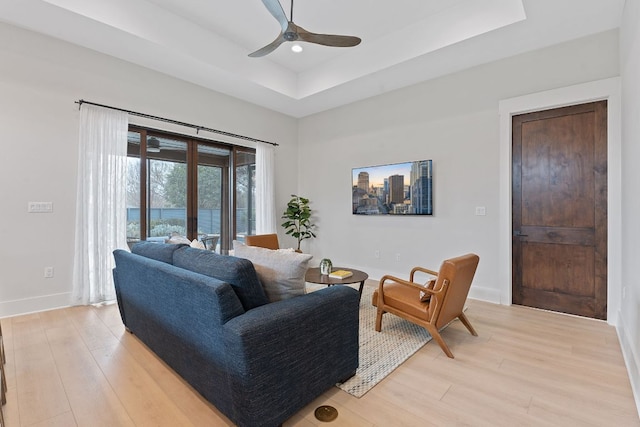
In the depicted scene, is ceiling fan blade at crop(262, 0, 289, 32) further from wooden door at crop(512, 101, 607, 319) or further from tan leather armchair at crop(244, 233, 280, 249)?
wooden door at crop(512, 101, 607, 319)

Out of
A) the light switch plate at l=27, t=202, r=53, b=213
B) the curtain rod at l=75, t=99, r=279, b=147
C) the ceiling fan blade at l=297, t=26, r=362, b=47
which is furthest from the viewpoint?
the curtain rod at l=75, t=99, r=279, b=147

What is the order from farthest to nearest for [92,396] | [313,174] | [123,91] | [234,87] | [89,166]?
1. [313,174]
2. [234,87]
3. [123,91]
4. [89,166]
5. [92,396]

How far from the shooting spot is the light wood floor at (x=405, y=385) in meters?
1.71

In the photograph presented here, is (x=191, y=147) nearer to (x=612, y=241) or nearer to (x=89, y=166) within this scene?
(x=89, y=166)

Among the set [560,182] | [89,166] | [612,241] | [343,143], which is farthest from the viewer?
[343,143]

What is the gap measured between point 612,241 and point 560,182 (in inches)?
29.9

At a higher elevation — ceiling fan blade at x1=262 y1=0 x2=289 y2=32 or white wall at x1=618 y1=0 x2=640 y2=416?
ceiling fan blade at x1=262 y1=0 x2=289 y2=32

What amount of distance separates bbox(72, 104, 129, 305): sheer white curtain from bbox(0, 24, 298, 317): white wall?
116 millimetres

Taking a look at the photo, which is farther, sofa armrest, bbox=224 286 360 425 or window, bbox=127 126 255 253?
window, bbox=127 126 255 253

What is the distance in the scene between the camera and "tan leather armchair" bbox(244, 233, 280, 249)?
445cm

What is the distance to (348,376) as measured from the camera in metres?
2.04

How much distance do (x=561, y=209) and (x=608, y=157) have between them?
0.65 metres

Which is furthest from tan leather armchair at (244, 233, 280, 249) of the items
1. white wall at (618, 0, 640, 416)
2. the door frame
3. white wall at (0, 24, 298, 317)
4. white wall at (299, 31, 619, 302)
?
white wall at (618, 0, 640, 416)

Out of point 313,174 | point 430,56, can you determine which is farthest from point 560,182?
point 313,174
